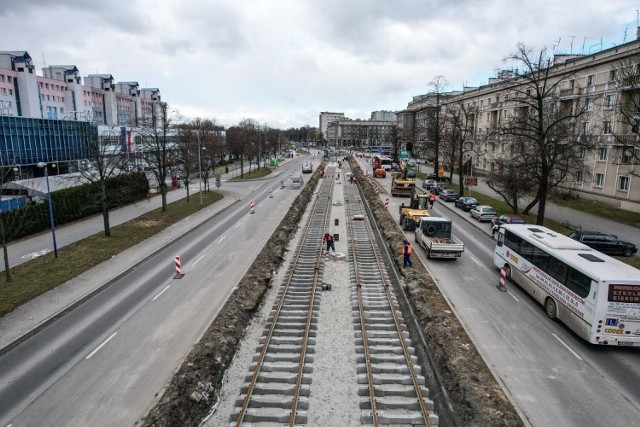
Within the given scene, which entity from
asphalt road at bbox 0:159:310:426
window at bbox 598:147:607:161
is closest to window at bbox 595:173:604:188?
window at bbox 598:147:607:161

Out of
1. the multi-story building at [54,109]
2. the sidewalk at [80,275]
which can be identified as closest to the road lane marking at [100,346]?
the sidewalk at [80,275]

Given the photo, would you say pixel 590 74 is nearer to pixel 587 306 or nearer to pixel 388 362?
pixel 587 306

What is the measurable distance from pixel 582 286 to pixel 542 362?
9.82ft

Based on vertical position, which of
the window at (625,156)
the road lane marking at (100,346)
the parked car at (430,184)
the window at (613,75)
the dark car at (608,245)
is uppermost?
the window at (613,75)

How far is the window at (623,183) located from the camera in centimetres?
3772

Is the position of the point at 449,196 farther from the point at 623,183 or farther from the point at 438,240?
the point at 438,240

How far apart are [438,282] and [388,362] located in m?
8.18

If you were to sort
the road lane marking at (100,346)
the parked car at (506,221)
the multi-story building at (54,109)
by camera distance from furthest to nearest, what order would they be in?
1. the multi-story building at (54,109)
2. the parked car at (506,221)
3. the road lane marking at (100,346)

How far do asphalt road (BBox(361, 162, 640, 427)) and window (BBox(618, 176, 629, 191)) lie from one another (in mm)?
26764

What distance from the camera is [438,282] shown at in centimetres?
1981

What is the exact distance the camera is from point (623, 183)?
38.3 m

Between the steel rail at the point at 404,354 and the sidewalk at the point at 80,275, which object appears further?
the sidewalk at the point at 80,275

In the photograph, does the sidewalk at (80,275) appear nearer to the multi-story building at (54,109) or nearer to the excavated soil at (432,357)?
the multi-story building at (54,109)

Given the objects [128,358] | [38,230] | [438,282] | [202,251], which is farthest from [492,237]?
[38,230]
